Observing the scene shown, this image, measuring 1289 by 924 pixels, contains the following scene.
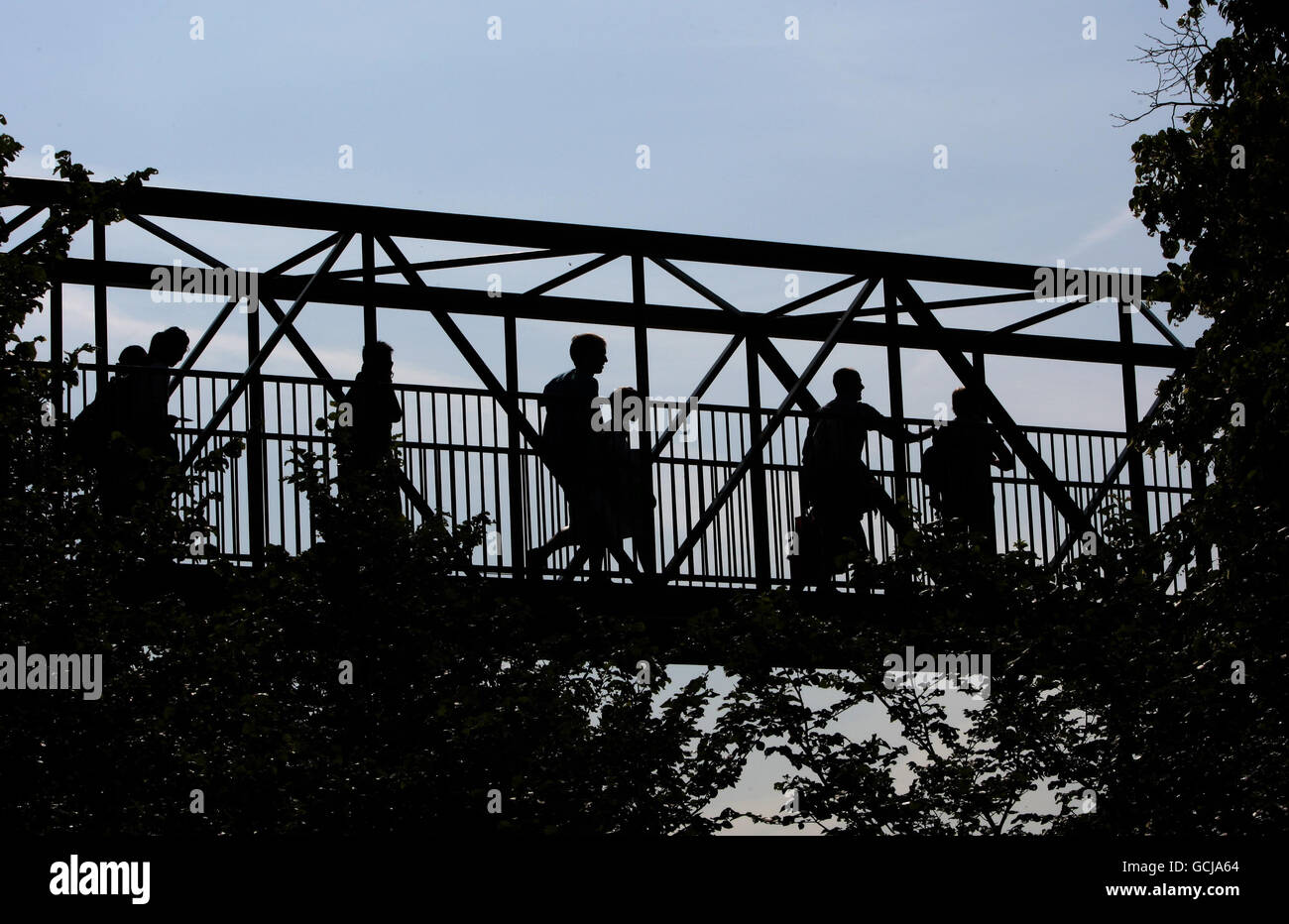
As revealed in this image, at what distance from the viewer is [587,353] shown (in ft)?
53.9

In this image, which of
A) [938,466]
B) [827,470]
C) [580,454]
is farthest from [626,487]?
[938,466]

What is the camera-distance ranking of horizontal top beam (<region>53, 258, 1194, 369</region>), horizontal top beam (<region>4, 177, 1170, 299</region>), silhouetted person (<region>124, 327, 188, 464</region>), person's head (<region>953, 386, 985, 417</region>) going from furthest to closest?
1. person's head (<region>953, 386, 985, 417</region>)
2. horizontal top beam (<region>53, 258, 1194, 369</region>)
3. horizontal top beam (<region>4, 177, 1170, 299</region>)
4. silhouetted person (<region>124, 327, 188, 464</region>)

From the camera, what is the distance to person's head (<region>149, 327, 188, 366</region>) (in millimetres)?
15992

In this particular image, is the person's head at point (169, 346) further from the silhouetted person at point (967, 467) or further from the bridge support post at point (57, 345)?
the silhouetted person at point (967, 467)

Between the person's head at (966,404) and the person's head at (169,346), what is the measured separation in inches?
289

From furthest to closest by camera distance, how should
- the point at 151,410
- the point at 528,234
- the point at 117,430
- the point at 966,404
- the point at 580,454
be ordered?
1. the point at 966,404
2. the point at 528,234
3. the point at 580,454
4. the point at 151,410
5. the point at 117,430

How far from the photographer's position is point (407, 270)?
17203 mm

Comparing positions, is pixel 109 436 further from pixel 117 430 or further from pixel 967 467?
pixel 967 467

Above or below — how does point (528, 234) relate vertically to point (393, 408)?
above

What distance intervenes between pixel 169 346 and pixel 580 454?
3.50 metres

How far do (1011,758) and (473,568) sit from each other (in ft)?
13.6

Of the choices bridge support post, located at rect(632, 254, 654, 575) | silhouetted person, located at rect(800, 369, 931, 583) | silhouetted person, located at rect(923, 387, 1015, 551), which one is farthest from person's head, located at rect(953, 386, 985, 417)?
bridge support post, located at rect(632, 254, 654, 575)

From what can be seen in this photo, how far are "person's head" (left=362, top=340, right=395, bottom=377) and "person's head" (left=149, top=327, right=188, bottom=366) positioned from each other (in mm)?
1484

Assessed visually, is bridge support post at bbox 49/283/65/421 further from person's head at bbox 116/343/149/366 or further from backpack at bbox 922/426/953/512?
backpack at bbox 922/426/953/512
